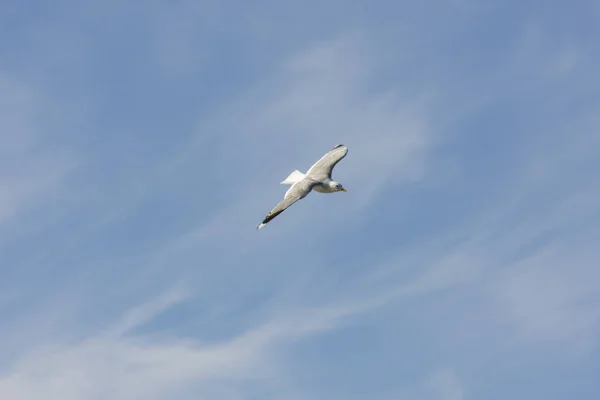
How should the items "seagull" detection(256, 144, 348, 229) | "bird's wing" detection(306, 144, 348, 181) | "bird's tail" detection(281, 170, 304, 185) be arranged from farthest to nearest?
"bird's wing" detection(306, 144, 348, 181) → "bird's tail" detection(281, 170, 304, 185) → "seagull" detection(256, 144, 348, 229)

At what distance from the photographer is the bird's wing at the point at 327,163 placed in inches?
4567

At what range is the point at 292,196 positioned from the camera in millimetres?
108688

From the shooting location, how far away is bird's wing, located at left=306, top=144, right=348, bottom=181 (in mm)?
116000

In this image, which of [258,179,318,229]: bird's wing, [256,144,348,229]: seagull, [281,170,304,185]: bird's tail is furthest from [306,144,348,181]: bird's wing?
[258,179,318,229]: bird's wing

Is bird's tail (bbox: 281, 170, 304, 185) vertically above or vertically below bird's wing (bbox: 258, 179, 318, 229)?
above

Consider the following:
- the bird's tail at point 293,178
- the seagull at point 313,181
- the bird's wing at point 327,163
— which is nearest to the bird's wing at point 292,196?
the seagull at point 313,181

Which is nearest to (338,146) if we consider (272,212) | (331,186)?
(331,186)

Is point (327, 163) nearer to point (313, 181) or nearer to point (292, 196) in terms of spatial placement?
point (313, 181)

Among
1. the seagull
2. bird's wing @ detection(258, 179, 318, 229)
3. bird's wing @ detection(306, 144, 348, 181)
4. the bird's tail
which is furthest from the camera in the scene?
bird's wing @ detection(306, 144, 348, 181)

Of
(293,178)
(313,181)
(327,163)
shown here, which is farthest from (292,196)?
(327,163)

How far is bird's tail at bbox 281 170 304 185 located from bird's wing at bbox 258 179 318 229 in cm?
246

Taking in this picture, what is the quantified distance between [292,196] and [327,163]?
1316 centimetres

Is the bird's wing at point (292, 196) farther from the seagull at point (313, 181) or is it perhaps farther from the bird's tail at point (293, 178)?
the bird's tail at point (293, 178)

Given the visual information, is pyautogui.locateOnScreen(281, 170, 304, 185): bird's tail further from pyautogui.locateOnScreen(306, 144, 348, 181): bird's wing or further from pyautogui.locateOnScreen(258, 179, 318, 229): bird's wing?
pyautogui.locateOnScreen(258, 179, 318, 229): bird's wing
